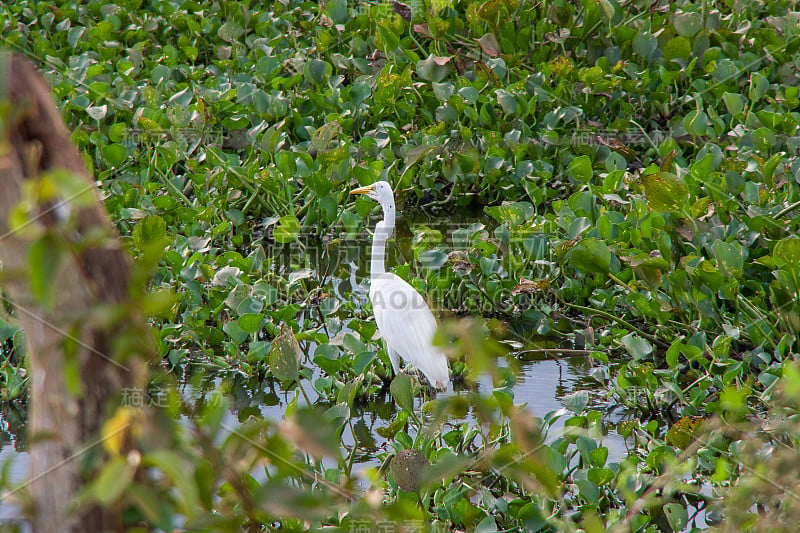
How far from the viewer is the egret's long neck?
148 inches

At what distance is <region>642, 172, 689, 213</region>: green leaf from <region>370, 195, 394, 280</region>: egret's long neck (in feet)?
3.60

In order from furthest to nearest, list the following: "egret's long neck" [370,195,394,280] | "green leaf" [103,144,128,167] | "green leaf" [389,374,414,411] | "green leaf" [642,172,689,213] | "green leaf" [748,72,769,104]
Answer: "green leaf" [748,72,769,104] < "green leaf" [103,144,128,167] < "egret's long neck" [370,195,394,280] < "green leaf" [642,172,689,213] < "green leaf" [389,374,414,411]

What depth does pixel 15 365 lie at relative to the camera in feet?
11.0

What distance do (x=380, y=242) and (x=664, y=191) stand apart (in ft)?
3.84

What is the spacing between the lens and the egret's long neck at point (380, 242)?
3771mm

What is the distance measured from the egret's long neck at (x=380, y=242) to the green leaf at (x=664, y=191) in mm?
1096

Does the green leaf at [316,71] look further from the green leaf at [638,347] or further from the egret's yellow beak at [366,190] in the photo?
the green leaf at [638,347]

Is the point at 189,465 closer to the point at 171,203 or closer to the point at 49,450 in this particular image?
the point at 49,450

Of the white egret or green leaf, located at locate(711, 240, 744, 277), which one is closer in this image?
green leaf, located at locate(711, 240, 744, 277)

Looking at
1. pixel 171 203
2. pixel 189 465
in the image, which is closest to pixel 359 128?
pixel 171 203

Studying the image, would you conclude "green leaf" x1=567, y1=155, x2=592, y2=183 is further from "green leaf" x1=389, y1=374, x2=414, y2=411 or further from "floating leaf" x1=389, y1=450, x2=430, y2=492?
"floating leaf" x1=389, y1=450, x2=430, y2=492

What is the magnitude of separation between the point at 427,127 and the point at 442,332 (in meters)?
4.59

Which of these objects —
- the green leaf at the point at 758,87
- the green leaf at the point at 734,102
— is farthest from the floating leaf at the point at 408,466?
the green leaf at the point at 758,87

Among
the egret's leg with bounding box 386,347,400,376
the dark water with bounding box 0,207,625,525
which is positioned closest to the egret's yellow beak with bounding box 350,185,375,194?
the dark water with bounding box 0,207,625,525
